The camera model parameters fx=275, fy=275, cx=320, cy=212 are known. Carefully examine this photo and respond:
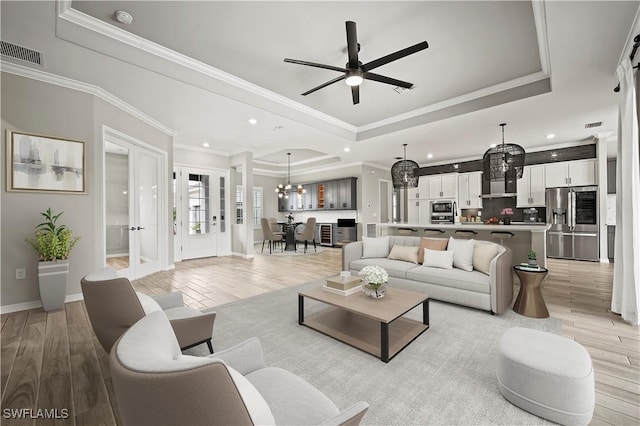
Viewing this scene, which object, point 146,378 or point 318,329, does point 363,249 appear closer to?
point 318,329

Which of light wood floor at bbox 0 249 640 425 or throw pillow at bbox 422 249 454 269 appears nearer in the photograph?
light wood floor at bbox 0 249 640 425

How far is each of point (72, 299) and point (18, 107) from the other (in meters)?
2.41

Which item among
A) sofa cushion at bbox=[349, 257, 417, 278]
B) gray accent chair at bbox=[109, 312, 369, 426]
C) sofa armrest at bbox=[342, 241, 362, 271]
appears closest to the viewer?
gray accent chair at bbox=[109, 312, 369, 426]

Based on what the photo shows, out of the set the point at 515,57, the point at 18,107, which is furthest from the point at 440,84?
the point at 18,107

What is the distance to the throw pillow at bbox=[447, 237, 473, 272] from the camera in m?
3.62

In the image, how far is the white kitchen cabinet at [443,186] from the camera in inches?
326

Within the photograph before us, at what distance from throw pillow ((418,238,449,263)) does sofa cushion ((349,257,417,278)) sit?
0.18m

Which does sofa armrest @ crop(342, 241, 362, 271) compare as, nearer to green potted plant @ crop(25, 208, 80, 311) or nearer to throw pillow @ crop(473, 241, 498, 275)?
throw pillow @ crop(473, 241, 498, 275)

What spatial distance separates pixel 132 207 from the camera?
189 inches

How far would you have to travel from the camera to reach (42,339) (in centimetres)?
253

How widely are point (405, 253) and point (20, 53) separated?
5.20 m

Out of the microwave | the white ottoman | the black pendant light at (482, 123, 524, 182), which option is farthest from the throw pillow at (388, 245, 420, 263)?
the microwave

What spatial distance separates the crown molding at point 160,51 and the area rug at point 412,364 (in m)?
3.01

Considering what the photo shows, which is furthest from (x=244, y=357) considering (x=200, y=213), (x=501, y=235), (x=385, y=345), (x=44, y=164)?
(x=200, y=213)
